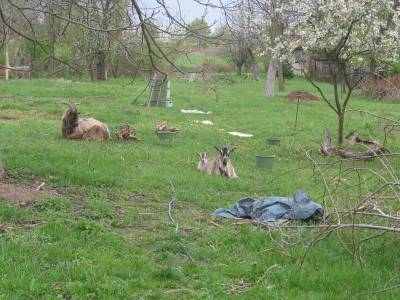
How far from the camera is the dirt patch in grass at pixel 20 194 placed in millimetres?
7818

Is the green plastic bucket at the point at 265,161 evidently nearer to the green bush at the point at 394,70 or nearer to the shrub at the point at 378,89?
the shrub at the point at 378,89

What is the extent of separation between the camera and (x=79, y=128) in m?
14.0

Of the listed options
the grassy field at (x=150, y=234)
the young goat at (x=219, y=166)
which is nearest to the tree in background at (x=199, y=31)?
the grassy field at (x=150, y=234)

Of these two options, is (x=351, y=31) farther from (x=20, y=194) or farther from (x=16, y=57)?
(x=16, y=57)

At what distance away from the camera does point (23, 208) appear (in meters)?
7.54

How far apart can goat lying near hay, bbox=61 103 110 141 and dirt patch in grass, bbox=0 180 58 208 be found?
5146 millimetres

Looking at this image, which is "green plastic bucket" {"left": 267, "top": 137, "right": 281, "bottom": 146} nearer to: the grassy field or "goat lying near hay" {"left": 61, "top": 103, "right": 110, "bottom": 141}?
the grassy field

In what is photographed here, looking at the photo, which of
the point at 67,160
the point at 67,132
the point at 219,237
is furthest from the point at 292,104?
the point at 219,237

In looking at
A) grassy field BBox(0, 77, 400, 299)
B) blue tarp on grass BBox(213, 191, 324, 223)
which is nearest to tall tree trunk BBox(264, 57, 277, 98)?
grassy field BBox(0, 77, 400, 299)

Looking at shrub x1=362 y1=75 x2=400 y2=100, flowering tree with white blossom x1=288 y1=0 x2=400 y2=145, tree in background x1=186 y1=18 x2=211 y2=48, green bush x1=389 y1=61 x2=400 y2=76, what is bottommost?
shrub x1=362 y1=75 x2=400 y2=100

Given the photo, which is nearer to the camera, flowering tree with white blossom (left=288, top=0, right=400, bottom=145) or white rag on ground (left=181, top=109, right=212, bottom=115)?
flowering tree with white blossom (left=288, top=0, right=400, bottom=145)

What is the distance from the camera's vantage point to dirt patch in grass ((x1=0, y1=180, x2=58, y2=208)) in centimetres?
782

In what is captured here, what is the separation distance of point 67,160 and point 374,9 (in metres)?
11.6

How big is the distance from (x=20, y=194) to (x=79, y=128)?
5988 mm
